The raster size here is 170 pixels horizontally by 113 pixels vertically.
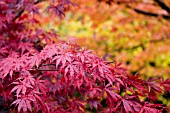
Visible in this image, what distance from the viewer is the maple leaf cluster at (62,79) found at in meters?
1.75

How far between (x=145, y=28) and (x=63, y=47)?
353 cm

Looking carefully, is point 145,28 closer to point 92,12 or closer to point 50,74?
point 92,12

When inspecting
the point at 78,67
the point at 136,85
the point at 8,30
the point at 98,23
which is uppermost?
the point at 98,23

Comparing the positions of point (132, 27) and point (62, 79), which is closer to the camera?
point (62, 79)

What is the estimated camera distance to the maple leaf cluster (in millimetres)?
1754

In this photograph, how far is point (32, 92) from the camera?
5.83 feet

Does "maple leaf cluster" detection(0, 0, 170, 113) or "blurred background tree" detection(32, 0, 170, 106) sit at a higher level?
"blurred background tree" detection(32, 0, 170, 106)

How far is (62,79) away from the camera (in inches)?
74.4

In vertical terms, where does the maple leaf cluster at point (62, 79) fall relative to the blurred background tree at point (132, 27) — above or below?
below

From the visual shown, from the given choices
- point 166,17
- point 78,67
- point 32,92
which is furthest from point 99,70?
point 166,17

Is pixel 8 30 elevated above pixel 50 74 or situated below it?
above

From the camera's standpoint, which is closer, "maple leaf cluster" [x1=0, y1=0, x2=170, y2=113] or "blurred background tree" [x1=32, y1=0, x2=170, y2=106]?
"maple leaf cluster" [x1=0, y1=0, x2=170, y2=113]

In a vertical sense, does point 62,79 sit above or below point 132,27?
below

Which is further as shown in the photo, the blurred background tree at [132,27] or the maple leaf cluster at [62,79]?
the blurred background tree at [132,27]
